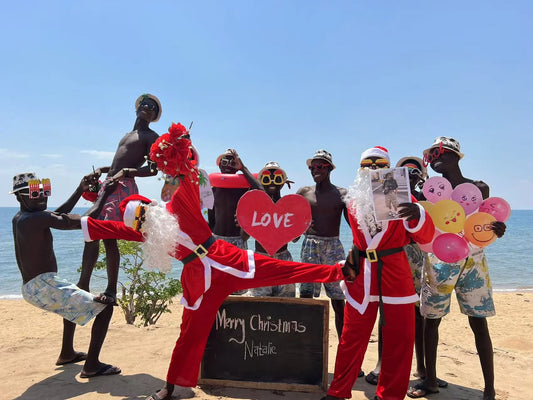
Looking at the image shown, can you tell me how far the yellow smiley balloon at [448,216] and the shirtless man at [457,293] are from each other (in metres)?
0.47

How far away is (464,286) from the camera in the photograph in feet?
12.2

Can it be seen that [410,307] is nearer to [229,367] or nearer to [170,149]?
[229,367]

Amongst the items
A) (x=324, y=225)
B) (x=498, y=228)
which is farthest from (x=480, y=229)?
(x=324, y=225)

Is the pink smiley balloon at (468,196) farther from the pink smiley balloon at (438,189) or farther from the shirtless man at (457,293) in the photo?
the shirtless man at (457,293)

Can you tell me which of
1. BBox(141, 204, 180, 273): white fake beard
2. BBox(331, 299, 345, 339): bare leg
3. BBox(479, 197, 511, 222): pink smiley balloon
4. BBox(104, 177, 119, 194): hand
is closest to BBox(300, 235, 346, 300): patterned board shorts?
BBox(331, 299, 345, 339): bare leg

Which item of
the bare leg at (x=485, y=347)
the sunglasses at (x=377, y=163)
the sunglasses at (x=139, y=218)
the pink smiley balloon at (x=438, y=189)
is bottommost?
the bare leg at (x=485, y=347)

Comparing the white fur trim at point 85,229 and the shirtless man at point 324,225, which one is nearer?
the white fur trim at point 85,229

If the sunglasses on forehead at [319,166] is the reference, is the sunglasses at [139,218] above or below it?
below

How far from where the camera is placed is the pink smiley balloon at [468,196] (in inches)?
140

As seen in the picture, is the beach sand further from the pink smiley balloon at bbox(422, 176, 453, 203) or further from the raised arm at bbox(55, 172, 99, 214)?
the pink smiley balloon at bbox(422, 176, 453, 203)

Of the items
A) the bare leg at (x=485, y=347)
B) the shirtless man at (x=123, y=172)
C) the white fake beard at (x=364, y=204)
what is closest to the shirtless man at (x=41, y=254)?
the shirtless man at (x=123, y=172)

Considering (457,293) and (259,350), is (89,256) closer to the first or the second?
(259,350)

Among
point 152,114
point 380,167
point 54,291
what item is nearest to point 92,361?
point 54,291

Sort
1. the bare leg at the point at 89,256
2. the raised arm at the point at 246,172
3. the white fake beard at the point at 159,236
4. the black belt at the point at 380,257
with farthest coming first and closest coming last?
the raised arm at the point at 246,172 → the bare leg at the point at 89,256 → the white fake beard at the point at 159,236 → the black belt at the point at 380,257
